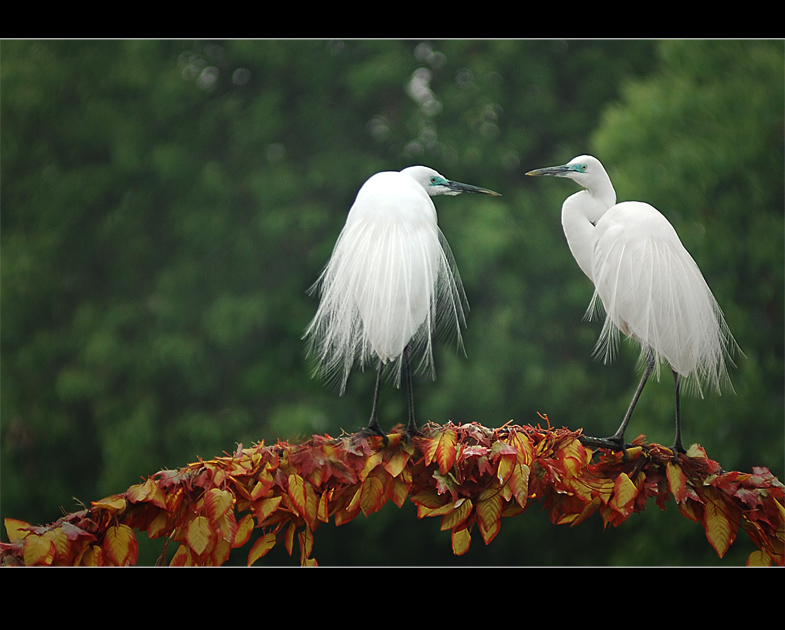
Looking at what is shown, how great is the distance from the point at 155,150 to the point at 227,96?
0.40 metres

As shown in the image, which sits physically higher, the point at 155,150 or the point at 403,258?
the point at 155,150

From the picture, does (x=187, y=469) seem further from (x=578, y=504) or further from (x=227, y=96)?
(x=227, y=96)

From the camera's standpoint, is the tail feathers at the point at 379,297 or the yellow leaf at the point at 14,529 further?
the tail feathers at the point at 379,297

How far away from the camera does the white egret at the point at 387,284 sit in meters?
1.38

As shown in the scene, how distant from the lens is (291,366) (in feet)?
10.2

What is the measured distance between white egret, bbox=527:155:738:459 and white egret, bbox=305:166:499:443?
278mm

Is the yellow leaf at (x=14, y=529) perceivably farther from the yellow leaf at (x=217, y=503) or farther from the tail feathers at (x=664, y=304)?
the tail feathers at (x=664, y=304)

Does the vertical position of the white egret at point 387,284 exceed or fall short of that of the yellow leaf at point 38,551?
it exceeds it

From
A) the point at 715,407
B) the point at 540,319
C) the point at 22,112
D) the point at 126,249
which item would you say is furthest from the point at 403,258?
the point at 22,112

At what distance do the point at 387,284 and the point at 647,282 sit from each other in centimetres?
51

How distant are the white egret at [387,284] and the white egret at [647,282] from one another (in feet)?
0.91

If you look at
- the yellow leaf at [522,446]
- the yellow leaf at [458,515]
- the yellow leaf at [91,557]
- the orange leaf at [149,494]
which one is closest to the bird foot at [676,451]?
the yellow leaf at [522,446]

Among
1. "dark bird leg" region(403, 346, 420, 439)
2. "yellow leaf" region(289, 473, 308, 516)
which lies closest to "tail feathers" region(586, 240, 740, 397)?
"dark bird leg" region(403, 346, 420, 439)

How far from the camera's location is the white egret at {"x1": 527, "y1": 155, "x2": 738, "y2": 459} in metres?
1.43
